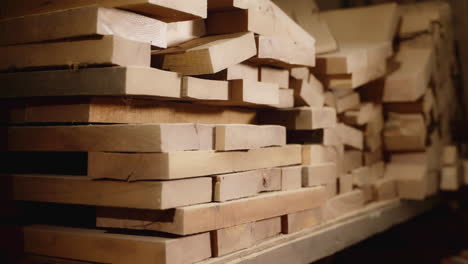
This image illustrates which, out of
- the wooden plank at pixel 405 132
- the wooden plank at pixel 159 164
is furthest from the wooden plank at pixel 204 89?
the wooden plank at pixel 405 132

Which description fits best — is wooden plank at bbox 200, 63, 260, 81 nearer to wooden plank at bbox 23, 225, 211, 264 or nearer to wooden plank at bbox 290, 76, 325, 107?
wooden plank at bbox 290, 76, 325, 107

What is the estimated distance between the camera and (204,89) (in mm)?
2477

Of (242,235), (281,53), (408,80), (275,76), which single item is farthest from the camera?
(408,80)

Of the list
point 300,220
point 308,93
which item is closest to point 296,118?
point 308,93

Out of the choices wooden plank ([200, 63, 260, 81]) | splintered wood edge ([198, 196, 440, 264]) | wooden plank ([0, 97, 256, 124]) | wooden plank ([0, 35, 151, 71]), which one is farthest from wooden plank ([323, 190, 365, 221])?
wooden plank ([0, 35, 151, 71])

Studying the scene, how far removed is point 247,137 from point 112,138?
600mm

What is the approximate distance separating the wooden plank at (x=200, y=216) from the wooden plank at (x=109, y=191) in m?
0.05

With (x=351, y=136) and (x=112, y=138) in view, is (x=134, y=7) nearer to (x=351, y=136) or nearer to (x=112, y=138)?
(x=112, y=138)

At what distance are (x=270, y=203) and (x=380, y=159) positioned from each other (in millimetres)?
2050

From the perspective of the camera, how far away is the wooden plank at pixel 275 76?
2950mm

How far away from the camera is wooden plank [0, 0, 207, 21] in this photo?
2.28 metres

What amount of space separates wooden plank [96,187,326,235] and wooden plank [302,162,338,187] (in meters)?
0.30

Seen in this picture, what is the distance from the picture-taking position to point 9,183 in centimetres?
250

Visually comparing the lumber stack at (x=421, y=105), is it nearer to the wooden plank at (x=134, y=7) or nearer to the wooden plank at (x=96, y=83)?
the wooden plank at (x=134, y=7)
